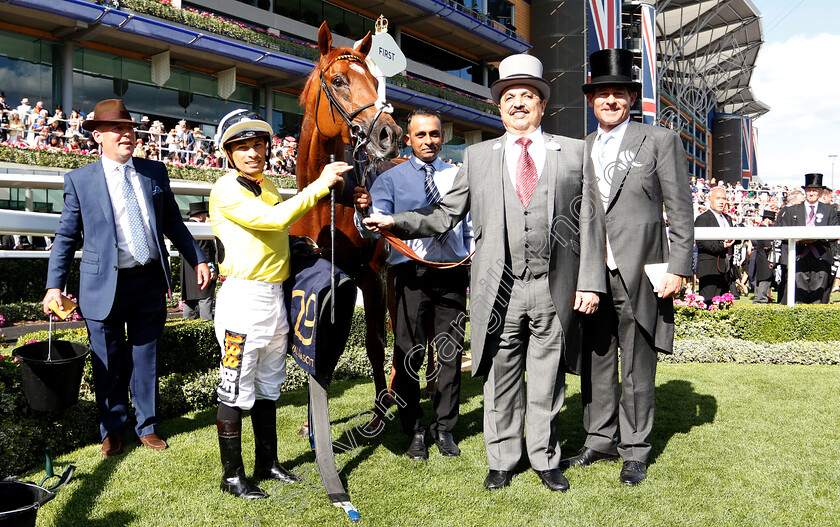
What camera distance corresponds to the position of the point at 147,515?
2.90 m

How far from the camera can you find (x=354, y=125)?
11.5 feet

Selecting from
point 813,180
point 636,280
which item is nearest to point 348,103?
point 636,280

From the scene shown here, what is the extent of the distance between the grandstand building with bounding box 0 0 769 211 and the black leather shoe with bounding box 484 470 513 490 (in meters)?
7.68

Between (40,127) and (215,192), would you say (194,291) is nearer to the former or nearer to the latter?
(215,192)

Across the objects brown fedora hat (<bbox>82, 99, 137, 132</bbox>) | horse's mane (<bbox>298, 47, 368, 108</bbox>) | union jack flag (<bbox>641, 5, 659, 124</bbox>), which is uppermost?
union jack flag (<bbox>641, 5, 659, 124</bbox>)

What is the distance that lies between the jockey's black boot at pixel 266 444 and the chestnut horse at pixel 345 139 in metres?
1.00

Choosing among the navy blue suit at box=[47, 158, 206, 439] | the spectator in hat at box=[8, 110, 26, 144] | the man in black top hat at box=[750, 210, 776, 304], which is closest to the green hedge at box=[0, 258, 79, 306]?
the spectator in hat at box=[8, 110, 26, 144]

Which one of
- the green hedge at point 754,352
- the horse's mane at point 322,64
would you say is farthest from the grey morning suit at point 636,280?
the green hedge at point 754,352

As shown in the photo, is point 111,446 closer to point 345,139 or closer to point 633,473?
point 345,139

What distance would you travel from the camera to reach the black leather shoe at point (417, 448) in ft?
12.2

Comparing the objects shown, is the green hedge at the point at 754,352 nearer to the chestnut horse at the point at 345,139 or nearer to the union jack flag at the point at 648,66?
the chestnut horse at the point at 345,139

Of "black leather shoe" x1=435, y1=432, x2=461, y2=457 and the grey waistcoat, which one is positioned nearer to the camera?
A: the grey waistcoat

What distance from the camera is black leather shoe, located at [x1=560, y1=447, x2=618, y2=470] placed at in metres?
3.62

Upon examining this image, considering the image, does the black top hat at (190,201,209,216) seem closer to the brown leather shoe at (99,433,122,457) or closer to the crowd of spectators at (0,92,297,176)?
the crowd of spectators at (0,92,297,176)
